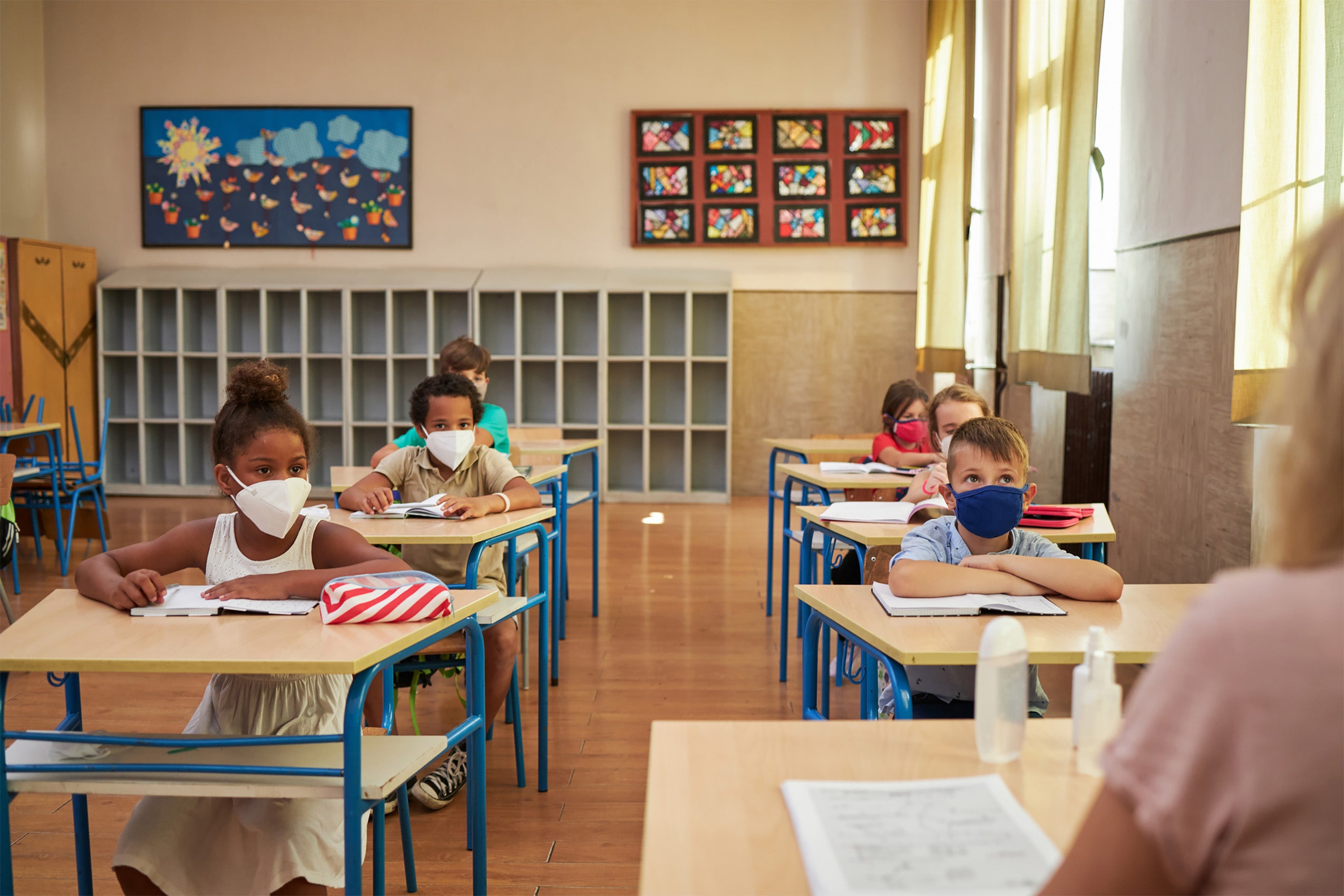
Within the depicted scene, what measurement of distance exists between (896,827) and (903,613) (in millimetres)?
792

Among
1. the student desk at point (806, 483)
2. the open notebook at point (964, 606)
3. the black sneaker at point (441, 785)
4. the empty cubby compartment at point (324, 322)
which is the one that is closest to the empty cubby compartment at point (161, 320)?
the empty cubby compartment at point (324, 322)

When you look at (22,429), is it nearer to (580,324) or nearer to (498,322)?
(498,322)

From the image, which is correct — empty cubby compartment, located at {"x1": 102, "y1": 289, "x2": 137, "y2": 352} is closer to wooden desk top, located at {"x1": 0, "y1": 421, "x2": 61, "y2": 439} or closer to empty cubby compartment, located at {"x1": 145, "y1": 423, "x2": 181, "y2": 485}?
empty cubby compartment, located at {"x1": 145, "y1": 423, "x2": 181, "y2": 485}

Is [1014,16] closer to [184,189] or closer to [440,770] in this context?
[440,770]

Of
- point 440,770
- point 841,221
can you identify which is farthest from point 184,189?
point 440,770

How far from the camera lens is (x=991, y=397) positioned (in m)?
5.66

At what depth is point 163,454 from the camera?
8.03m

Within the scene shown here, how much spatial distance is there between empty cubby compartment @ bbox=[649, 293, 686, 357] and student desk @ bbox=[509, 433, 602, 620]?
10.00 ft

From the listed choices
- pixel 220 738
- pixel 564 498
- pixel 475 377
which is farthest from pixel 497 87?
pixel 220 738

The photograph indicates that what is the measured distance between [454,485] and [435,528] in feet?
1.68

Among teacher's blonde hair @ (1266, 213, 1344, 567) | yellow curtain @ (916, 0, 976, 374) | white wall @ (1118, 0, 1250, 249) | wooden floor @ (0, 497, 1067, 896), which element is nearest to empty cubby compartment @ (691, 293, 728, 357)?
yellow curtain @ (916, 0, 976, 374)

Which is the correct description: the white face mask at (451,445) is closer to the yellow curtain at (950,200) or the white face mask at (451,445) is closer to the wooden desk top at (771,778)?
the wooden desk top at (771,778)

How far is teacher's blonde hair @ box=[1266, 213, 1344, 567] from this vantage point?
54 cm

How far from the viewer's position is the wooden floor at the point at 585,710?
2.19 m
